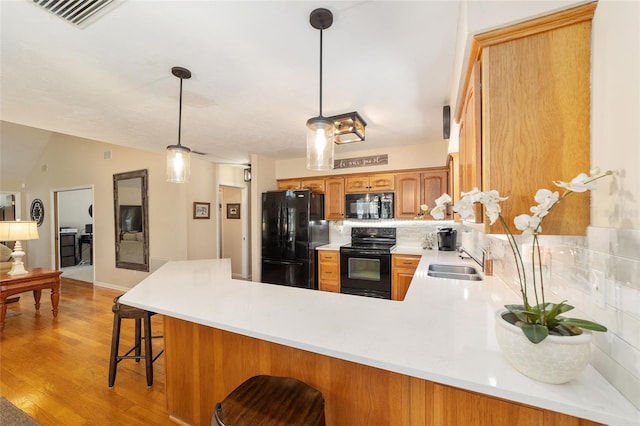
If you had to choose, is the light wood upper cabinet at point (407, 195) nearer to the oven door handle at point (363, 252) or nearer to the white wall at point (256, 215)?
the oven door handle at point (363, 252)

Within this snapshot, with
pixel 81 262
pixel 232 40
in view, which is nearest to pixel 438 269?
pixel 232 40

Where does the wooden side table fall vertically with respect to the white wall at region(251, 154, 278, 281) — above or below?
below

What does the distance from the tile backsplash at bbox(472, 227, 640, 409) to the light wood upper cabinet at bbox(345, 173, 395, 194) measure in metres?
2.94

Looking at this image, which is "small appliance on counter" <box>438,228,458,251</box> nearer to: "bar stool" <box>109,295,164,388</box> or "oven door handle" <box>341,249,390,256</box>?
"oven door handle" <box>341,249,390,256</box>

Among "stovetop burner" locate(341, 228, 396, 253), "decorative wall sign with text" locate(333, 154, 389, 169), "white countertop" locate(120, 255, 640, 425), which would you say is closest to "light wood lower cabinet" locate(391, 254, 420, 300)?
"stovetop burner" locate(341, 228, 396, 253)

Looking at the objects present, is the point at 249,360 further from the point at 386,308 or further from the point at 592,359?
the point at 592,359

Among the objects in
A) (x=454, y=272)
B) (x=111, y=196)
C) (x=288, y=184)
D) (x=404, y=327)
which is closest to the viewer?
(x=404, y=327)

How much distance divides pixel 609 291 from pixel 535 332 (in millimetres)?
276

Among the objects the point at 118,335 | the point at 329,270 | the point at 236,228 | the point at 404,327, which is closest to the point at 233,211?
the point at 236,228

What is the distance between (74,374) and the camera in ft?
7.50

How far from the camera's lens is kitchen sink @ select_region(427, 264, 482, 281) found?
2396 mm

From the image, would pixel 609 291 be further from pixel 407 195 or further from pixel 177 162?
pixel 407 195

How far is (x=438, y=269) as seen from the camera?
263 centimetres

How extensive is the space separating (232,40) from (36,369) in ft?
10.9
